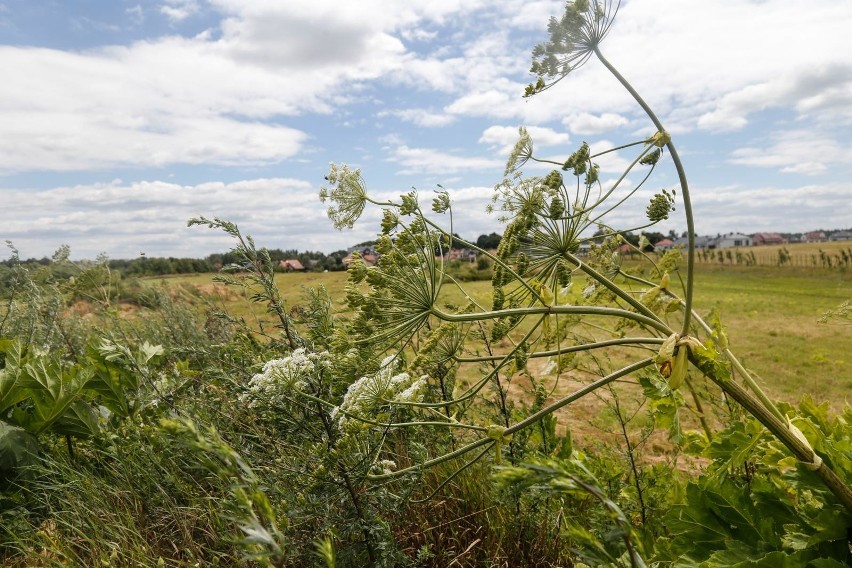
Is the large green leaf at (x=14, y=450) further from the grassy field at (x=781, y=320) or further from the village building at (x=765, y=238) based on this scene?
the village building at (x=765, y=238)

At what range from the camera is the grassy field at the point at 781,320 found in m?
→ 6.03

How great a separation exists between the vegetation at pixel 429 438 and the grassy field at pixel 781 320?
0.39 m

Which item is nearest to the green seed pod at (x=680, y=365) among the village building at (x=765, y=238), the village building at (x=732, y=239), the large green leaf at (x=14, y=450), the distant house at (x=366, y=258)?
the distant house at (x=366, y=258)

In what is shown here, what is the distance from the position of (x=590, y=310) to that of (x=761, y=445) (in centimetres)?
149

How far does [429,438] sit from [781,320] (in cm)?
1999

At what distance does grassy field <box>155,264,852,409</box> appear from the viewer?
603cm

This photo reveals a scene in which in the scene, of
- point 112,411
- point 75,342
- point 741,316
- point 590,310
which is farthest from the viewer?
point 741,316

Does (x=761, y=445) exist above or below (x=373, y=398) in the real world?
below

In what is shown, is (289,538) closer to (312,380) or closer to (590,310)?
(312,380)

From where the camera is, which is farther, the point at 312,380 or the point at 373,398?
the point at 312,380

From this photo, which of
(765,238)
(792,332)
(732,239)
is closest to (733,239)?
(732,239)

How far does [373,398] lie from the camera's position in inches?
75.6

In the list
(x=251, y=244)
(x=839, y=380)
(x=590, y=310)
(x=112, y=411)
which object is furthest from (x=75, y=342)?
(x=839, y=380)

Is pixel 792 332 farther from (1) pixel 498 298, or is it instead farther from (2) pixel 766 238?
(2) pixel 766 238
